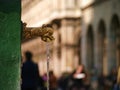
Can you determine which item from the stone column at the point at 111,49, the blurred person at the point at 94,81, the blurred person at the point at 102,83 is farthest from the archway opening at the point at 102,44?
the blurred person at the point at 102,83

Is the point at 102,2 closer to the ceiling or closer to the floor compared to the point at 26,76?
closer to the ceiling

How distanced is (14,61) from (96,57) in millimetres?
40486

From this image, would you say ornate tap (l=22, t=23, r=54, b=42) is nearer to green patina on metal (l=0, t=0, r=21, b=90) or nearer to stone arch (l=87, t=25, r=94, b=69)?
green patina on metal (l=0, t=0, r=21, b=90)

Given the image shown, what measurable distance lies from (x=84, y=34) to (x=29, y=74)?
33.9m

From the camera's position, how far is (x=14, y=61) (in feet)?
17.5

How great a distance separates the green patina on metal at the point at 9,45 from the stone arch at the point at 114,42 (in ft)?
118

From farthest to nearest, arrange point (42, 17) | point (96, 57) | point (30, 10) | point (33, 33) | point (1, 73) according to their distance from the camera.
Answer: point (30, 10) < point (42, 17) < point (96, 57) < point (33, 33) < point (1, 73)

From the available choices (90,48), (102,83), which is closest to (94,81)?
(102,83)

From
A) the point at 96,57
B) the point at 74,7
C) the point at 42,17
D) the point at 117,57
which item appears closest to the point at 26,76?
the point at 117,57

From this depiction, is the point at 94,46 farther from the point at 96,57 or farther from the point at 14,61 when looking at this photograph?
the point at 14,61

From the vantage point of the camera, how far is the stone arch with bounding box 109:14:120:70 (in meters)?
41.3

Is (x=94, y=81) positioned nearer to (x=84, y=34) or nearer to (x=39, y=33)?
(x=84, y=34)

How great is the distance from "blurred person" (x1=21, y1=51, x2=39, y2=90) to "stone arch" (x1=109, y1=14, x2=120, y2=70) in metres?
25.4

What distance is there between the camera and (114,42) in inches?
1642
